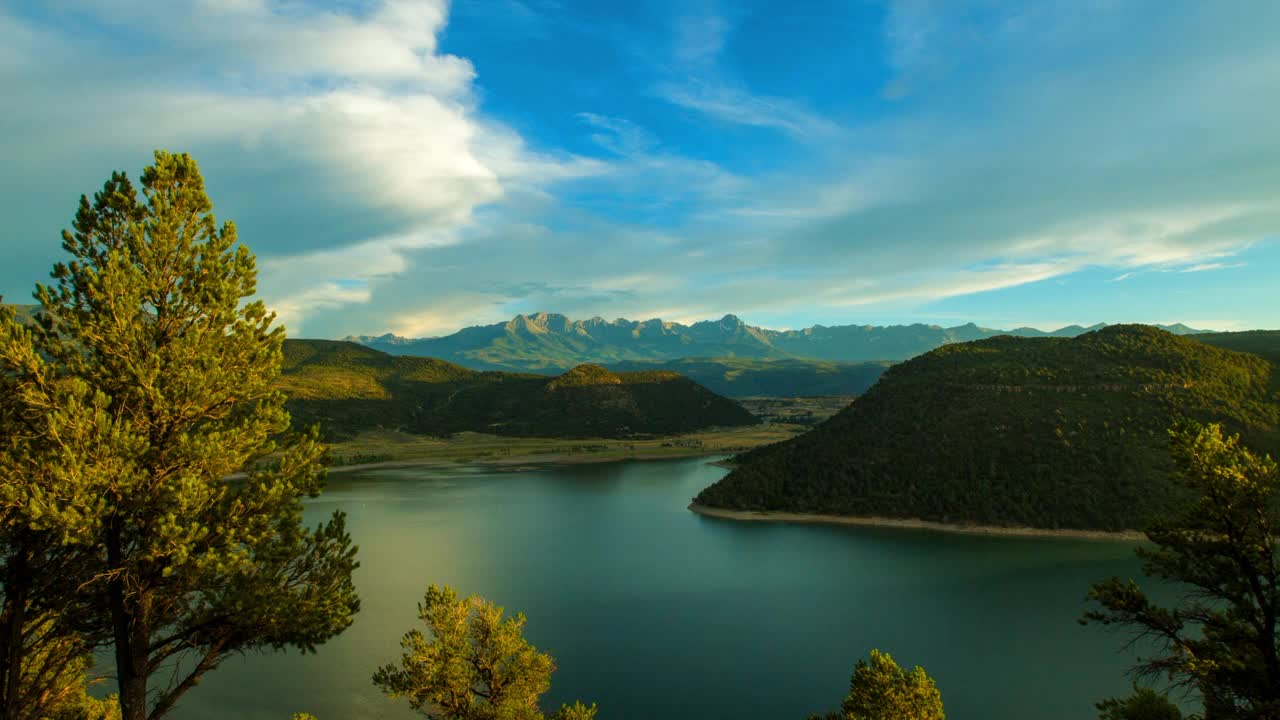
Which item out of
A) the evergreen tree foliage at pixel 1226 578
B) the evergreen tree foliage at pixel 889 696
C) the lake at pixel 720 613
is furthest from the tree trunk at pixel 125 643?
the lake at pixel 720 613

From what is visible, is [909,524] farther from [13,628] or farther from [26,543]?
[26,543]

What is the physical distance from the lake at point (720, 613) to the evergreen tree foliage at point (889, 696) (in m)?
14.5

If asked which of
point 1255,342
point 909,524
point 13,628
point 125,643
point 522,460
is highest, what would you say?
point 1255,342

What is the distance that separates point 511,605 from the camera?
58656 mm

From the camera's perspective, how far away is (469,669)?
23312 mm

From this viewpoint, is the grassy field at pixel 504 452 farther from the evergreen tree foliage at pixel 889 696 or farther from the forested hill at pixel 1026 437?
the evergreen tree foliage at pixel 889 696

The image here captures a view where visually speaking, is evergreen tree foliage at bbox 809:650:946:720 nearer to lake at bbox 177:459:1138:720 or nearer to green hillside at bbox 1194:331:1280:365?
lake at bbox 177:459:1138:720

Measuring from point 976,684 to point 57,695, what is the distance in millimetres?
45865

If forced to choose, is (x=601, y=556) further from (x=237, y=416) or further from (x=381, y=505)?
(x=237, y=416)

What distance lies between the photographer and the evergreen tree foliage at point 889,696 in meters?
25.0

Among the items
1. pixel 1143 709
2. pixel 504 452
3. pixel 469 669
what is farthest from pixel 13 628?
pixel 504 452

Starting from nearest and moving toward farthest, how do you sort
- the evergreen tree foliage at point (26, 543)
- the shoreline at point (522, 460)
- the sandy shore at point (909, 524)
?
the evergreen tree foliage at point (26, 543)
the sandy shore at point (909, 524)
the shoreline at point (522, 460)

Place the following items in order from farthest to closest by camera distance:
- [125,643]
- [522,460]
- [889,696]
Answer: [522,460] → [889,696] → [125,643]

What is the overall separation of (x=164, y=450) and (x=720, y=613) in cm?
5101
